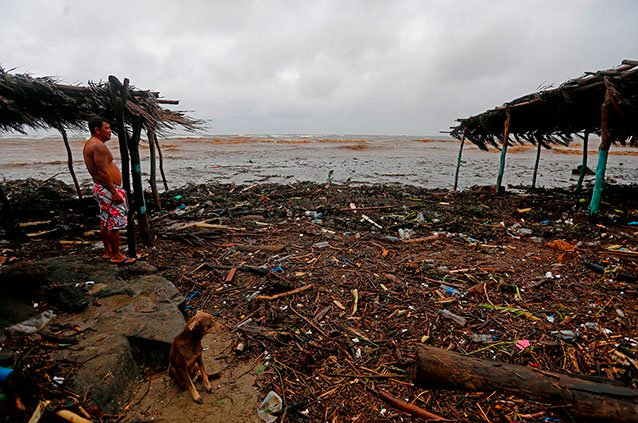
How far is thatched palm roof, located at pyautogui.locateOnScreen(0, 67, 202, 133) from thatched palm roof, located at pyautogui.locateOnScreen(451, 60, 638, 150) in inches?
335

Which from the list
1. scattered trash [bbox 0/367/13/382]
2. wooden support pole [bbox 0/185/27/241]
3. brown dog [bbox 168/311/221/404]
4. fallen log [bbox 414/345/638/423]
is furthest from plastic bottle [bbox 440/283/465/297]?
wooden support pole [bbox 0/185/27/241]

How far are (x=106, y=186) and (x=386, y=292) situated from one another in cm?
426

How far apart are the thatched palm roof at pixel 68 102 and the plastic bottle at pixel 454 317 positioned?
5.35 m

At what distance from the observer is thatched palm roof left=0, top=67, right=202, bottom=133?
5.00 m

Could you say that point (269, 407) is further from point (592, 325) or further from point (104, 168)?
point (104, 168)

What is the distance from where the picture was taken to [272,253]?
5.67 meters

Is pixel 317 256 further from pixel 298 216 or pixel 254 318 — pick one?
pixel 298 216

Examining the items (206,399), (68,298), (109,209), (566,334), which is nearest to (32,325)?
(68,298)

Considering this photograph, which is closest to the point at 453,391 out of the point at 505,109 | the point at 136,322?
the point at 136,322

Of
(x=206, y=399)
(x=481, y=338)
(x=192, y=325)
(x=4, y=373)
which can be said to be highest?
(x=192, y=325)

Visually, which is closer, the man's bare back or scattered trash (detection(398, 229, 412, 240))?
the man's bare back

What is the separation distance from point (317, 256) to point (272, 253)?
85 cm

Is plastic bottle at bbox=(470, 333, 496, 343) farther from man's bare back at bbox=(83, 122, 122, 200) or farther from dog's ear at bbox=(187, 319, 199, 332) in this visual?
man's bare back at bbox=(83, 122, 122, 200)

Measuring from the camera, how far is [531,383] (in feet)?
7.95
